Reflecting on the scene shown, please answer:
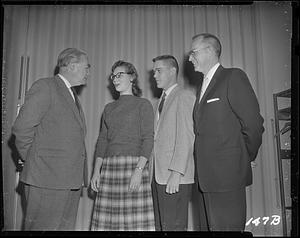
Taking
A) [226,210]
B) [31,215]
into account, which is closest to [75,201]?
[31,215]

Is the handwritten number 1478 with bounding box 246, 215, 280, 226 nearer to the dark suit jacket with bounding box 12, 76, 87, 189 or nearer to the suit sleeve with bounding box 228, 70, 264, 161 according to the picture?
the suit sleeve with bounding box 228, 70, 264, 161

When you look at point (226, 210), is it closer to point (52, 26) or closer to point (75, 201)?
point (75, 201)

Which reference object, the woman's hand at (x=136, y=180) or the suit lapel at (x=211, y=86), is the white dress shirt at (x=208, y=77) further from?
the woman's hand at (x=136, y=180)

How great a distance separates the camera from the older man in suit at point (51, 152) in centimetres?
150

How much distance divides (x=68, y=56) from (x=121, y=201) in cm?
62

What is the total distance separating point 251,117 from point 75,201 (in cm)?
73

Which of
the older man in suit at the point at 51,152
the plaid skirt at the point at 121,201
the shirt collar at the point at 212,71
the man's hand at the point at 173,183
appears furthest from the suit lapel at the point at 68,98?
the shirt collar at the point at 212,71

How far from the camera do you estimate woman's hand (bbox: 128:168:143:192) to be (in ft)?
5.07

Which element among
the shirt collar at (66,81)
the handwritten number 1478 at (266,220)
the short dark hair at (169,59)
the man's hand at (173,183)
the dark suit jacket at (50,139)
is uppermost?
the short dark hair at (169,59)

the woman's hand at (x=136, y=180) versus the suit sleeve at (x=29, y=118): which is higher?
the suit sleeve at (x=29, y=118)

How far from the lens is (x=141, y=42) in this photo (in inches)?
65.9

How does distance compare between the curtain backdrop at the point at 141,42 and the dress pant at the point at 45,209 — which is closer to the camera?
the dress pant at the point at 45,209

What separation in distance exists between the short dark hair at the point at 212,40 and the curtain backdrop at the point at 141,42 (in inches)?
0.8

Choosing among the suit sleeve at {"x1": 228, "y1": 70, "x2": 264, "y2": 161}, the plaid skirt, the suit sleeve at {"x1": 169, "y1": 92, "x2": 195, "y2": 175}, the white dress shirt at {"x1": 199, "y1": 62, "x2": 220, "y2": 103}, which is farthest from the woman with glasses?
the suit sleeve at {"x1": 228, "y1": 70, "x2": 264, "y2": 161}
